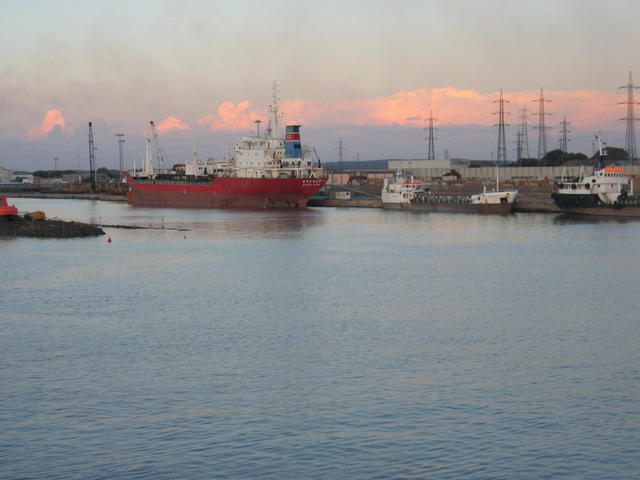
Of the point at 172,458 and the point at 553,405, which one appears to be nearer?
the point at 172,458

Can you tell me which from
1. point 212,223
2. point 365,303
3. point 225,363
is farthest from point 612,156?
point 225,363

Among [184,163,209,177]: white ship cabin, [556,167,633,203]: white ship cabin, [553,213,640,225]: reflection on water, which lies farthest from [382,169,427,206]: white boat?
[184,163,209,177]: white ship cabin

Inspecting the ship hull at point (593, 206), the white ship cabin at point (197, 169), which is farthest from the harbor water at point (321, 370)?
the white ship cabin at point (197, 169)

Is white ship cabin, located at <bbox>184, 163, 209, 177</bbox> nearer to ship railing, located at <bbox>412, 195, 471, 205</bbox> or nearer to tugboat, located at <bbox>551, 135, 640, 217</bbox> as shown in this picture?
ship railing, located at <bbox>412, 195, 471, 205</bbox>

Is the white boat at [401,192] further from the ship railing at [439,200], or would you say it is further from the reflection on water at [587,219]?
the reflection on water at [587,219]

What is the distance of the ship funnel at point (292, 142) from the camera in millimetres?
62281

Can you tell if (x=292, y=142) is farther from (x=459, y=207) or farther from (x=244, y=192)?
(x=459, y=207)

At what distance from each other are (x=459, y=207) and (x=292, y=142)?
15.5m

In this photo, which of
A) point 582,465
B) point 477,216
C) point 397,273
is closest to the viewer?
point 582,465

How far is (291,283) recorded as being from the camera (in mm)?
23766

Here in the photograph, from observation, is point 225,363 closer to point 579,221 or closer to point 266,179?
point 579,221

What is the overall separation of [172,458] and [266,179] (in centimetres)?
5188

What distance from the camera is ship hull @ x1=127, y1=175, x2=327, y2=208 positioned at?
200 ft

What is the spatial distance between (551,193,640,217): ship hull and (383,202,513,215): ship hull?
3.95m
